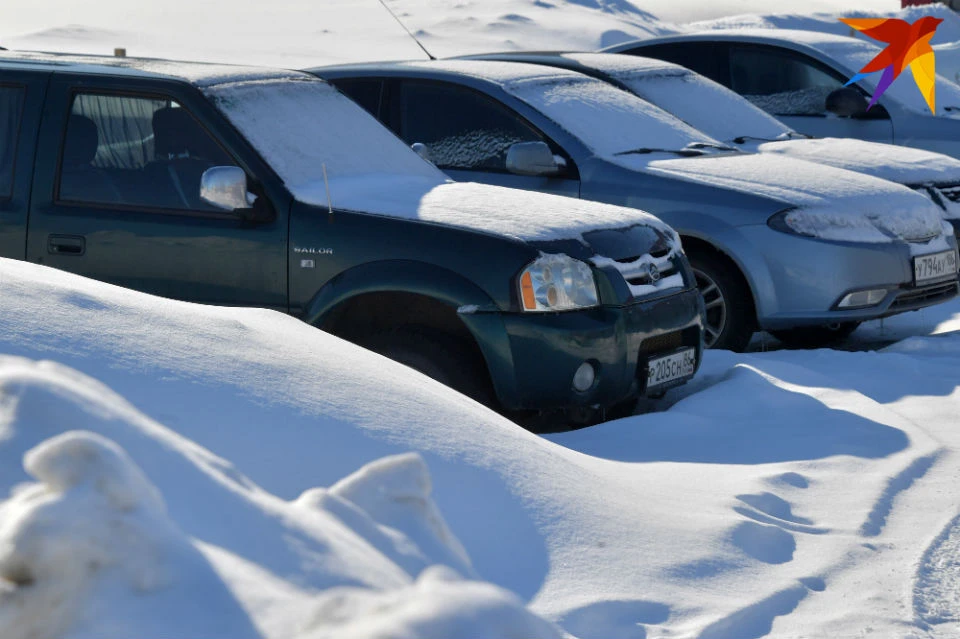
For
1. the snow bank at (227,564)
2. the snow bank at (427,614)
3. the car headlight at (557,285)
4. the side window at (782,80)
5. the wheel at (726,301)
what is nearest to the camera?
the snow bank at (427,614)

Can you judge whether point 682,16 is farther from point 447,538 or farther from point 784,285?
point 447,538

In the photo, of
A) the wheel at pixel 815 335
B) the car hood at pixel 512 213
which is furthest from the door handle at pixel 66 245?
the wheel at pixel 815 335

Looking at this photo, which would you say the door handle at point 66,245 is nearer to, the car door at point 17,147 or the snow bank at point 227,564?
the car door at point 17,147

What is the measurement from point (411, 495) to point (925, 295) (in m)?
5.68

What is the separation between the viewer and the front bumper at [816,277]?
7.14 metres

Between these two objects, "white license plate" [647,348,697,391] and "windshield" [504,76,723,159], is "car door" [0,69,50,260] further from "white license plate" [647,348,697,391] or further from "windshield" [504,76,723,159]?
"windshield" [504,76,723,159]

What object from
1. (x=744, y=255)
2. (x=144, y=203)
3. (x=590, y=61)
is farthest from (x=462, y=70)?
(x=144, y=203)

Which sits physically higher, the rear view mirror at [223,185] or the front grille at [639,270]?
the rear view mirror at [223,185]

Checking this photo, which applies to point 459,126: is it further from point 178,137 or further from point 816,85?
point 816,85

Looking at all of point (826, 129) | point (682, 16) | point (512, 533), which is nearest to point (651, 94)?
point (826, 129)

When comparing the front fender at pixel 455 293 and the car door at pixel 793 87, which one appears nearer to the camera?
the front fender at pixel 455 293

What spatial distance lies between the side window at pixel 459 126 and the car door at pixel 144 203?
220 centimetres

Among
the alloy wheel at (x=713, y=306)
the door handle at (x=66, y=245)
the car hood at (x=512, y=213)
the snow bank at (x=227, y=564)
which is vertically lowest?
the alloy wheel at (x=713, y=306)

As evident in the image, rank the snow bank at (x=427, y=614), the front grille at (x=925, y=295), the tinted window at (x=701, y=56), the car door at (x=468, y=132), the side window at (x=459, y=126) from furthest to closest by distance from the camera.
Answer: the tinted window at (x=701, y=56) → the side window at (x=459, y=126) → the car door at (x=468, y=132) → the front grille at (x=925, y=295) → the snow bank at (x=427, y=614)
